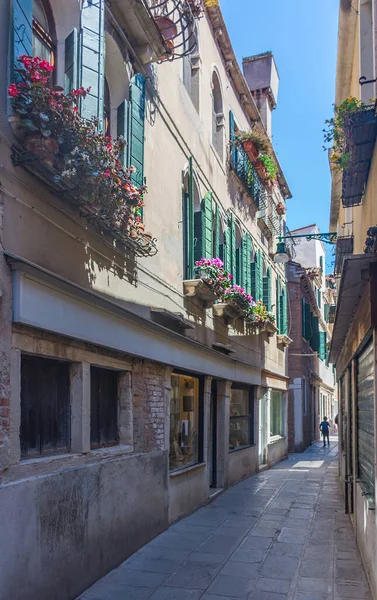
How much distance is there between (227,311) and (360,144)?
5.90 m

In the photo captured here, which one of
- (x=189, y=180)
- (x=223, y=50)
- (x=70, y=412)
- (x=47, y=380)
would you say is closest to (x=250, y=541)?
(x=70, y=412)

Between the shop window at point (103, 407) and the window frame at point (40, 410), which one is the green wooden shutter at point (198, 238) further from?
the window frame at point (40, 410)

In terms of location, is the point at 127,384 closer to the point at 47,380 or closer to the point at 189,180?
the point at 47,380

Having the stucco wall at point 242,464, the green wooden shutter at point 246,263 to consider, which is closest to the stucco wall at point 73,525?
the stucco wall at point 242,464

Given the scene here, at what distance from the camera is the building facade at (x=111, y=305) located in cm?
467

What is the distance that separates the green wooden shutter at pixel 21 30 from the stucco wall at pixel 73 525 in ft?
10.9

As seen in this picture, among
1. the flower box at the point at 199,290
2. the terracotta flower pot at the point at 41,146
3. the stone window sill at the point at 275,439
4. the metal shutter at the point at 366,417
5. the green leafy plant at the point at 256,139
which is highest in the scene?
the green leafy plant at the point at 256,139

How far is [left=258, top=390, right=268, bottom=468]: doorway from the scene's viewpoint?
15.4 m

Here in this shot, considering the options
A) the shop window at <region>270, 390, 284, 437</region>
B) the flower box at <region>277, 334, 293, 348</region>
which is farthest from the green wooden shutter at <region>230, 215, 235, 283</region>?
the shop window at <region>270, 390, 284, 437</region>

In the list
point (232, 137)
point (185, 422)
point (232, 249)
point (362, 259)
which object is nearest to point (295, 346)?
point (232, 249)

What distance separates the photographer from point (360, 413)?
25.4 feet

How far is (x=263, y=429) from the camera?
15.7 meters

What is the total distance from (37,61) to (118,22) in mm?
2685

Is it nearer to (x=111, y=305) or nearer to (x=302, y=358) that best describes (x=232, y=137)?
(x=111, y=305)
